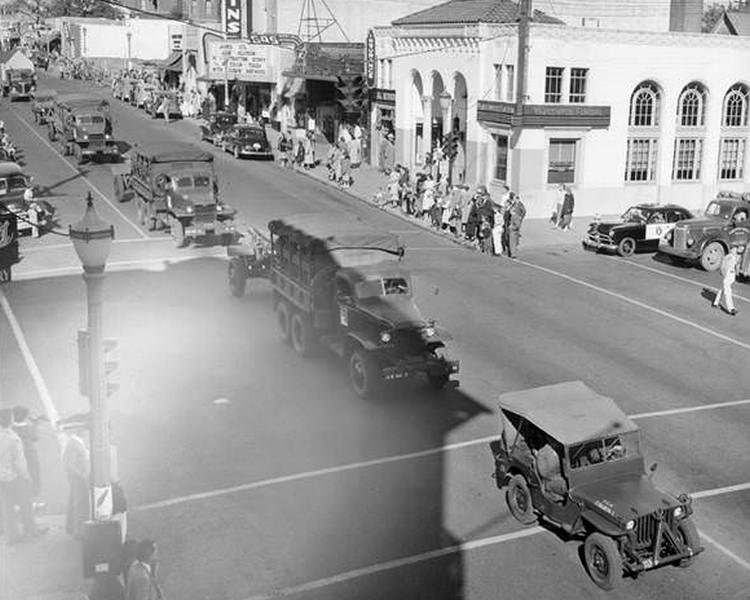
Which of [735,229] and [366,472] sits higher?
[735,229]

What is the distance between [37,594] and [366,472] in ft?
17.5

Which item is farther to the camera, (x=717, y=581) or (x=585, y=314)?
(x=585, y=314)

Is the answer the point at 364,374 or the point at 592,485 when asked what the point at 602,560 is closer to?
the point at 592,485

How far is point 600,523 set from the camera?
476 inches

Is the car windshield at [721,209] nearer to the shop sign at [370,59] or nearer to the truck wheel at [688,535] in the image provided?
the truck wheel at [688,535]

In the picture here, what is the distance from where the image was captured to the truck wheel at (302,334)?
20438 millimetres

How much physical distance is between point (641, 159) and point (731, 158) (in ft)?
16.2

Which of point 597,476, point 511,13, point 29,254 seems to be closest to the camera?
point 597,476

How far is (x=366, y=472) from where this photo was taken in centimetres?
1521

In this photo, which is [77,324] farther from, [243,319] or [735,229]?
[735,229]

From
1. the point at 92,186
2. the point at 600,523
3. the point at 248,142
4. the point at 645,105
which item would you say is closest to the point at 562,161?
the point at 645,105

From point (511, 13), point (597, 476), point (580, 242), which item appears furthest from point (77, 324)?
point (511, 13)

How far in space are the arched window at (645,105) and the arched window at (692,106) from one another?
1.22 metres

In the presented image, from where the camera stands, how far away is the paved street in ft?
40.9
